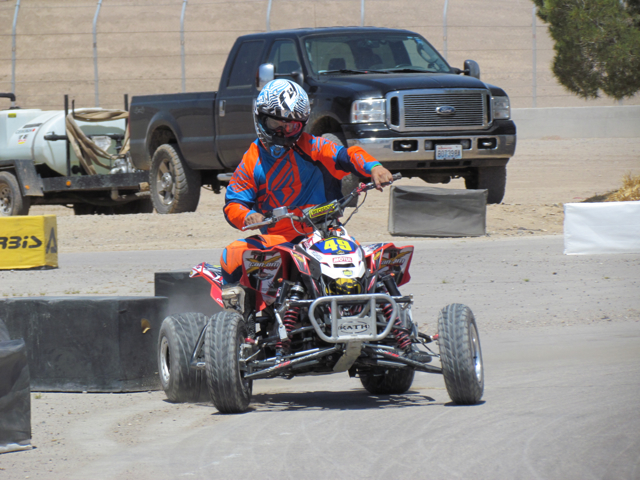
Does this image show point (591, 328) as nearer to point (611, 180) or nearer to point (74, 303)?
point (74, 303)

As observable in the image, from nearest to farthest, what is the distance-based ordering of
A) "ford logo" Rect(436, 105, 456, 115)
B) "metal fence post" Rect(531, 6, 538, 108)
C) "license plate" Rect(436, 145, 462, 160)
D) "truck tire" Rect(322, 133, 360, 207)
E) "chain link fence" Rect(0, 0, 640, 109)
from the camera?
"truck tire" Rect(322, 133, 360, 207)
"ford logo" Rect(436, 105, 456, 115)
"license plate" Rect(436, 145, 462, 160)
"metal fence post" Rect(531, 6, 538, 108)
"chain link fence" Rect(0, 0, 640, 109)

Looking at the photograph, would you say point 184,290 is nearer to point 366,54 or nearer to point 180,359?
point 180,359

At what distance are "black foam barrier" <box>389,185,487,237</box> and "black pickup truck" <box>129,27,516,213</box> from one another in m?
0.38

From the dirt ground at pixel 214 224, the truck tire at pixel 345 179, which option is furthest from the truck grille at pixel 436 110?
the dirt ground at pixel 214 224

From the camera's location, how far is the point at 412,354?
5738mm

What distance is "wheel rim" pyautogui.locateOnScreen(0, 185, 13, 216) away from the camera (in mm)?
19062

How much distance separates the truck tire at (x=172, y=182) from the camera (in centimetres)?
1596

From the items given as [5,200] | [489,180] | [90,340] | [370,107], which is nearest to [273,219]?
[90,340]

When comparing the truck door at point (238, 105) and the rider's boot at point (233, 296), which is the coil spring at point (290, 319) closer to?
the rider's boot at point (233, 296)

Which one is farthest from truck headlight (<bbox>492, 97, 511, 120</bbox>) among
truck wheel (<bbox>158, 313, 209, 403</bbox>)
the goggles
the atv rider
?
truck wheel (<bbox>158, 313, 209, 403</bbox>)

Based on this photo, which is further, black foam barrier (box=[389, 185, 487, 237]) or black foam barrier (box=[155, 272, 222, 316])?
black foam barrier (box=[389, 185, 487, 237])

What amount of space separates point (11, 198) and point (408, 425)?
1502 centimetres

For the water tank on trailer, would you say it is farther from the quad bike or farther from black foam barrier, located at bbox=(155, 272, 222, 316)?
the quad bike

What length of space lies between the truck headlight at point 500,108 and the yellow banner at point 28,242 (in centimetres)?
594
